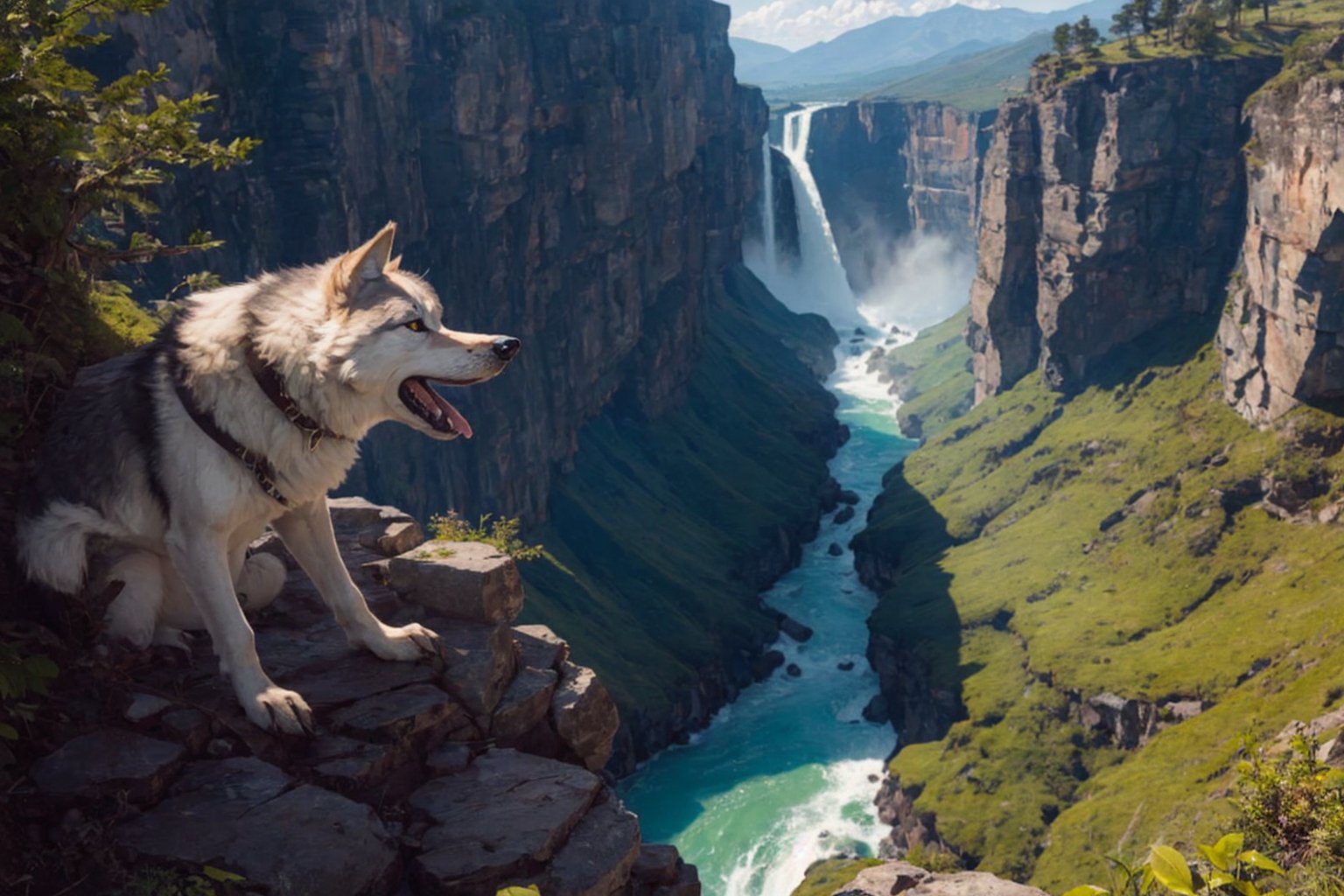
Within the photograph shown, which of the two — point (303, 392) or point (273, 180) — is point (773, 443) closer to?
point (273, 180)

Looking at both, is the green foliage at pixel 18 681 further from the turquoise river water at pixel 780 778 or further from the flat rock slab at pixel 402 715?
the turquoise river water at pixel 780 778

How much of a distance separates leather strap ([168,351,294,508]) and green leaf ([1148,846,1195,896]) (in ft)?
34.0

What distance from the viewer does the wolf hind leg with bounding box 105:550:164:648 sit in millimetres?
14141

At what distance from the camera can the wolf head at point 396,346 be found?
43.8ft

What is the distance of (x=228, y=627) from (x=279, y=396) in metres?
2.80

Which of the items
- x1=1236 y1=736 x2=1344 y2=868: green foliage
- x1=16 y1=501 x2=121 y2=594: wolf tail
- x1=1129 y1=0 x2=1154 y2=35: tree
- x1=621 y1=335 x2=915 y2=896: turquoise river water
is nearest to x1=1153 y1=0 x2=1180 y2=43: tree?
x1=1129 y1=0 x2=1154 y2=35: tree

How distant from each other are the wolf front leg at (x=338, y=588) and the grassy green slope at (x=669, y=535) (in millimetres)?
92337

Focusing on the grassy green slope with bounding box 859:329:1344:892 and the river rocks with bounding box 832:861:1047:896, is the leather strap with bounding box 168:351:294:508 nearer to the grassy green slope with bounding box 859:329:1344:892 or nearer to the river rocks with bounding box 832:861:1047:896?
the river rocks with bounding box 832:861:1047:896

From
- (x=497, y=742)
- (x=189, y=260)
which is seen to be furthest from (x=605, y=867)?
(x=189, y=260)

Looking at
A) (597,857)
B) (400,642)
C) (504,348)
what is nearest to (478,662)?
(400,642)

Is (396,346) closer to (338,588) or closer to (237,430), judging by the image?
(237,430)

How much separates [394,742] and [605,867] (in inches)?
124

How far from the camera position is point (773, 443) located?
189 meters

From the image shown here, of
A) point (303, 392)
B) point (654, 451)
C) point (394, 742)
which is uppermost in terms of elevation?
point (303, 392)
